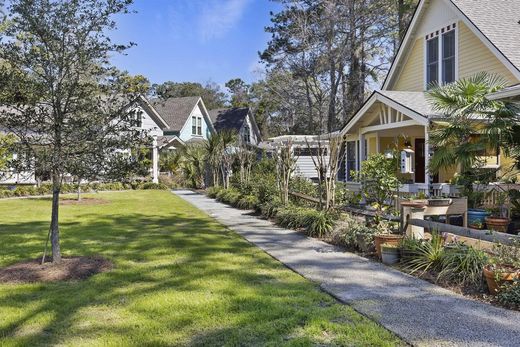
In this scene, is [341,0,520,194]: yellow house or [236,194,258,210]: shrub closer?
[341,0,520,194]: yellow house

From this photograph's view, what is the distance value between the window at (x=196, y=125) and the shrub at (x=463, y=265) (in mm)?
33534

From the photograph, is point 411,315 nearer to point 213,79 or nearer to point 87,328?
point 87,328

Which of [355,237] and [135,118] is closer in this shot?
[135,118]

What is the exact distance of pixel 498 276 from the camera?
5270 mm

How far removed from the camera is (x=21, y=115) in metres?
6.68

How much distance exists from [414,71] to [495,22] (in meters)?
4.01

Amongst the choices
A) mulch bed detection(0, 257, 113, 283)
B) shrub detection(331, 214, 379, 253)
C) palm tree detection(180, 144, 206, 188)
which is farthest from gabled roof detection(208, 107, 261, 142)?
mulch bed detection(0, 257, 113, 283)

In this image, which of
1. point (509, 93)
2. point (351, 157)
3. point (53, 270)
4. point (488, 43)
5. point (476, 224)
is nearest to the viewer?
point (53, 270)

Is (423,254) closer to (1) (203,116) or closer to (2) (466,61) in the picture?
(2) (466,61)

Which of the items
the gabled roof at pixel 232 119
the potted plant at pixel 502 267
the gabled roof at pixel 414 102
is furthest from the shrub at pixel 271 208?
the gabled roof at pixel 232 119

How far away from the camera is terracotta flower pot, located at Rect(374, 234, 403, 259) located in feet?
24.5

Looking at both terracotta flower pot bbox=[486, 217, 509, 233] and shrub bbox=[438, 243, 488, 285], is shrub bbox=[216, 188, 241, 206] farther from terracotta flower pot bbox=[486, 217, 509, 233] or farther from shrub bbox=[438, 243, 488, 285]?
shrub bbox=[438, 243, 488, 285]

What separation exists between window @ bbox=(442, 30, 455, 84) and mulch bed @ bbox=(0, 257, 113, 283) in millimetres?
13090

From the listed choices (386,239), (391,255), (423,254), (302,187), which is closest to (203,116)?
(302,187)
